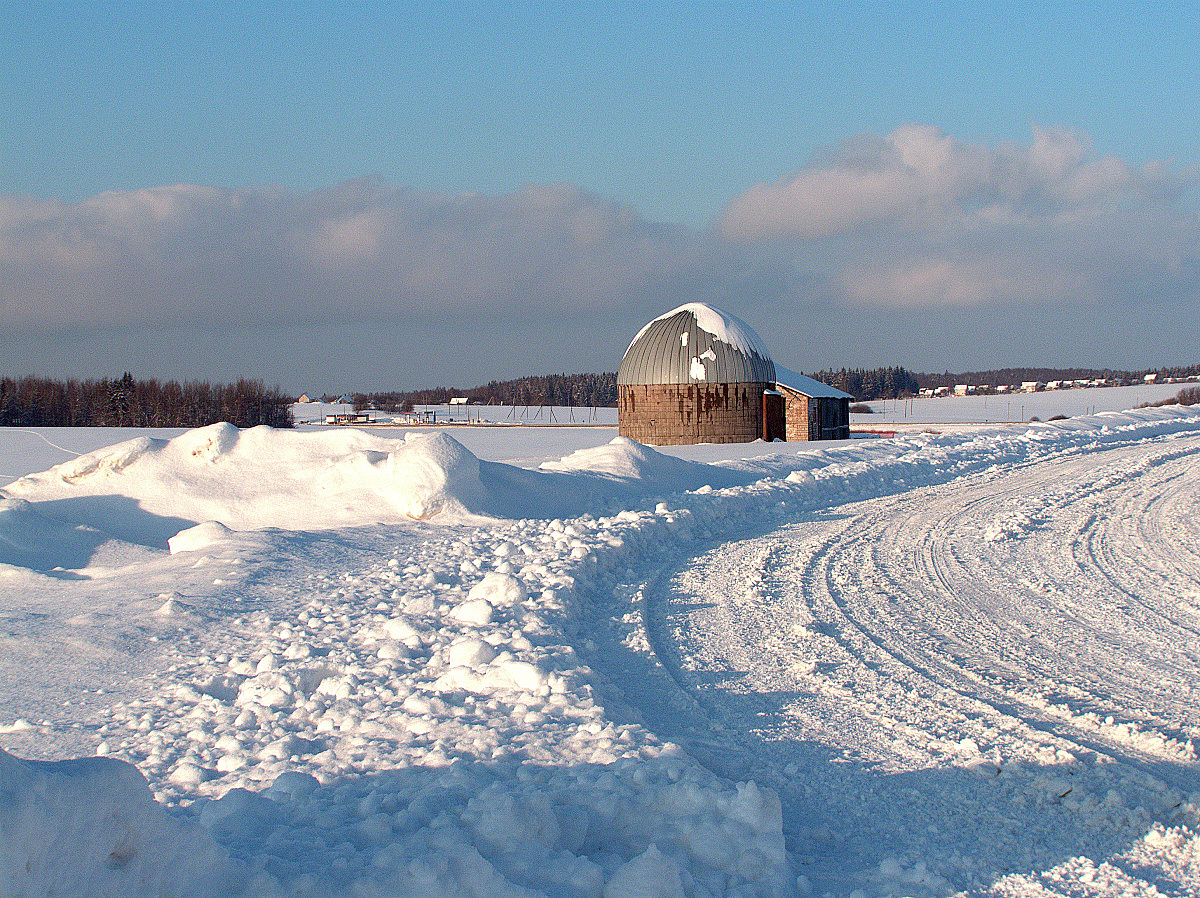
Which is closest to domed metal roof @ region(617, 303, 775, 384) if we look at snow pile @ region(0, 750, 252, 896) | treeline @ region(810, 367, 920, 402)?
snow pile @ region(0, 750, 252, 896)

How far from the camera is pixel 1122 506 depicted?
12.3 meters

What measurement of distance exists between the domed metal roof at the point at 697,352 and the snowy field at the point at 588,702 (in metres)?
19.1

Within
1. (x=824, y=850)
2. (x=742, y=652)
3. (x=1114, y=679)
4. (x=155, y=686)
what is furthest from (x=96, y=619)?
(x=1114, y=679)

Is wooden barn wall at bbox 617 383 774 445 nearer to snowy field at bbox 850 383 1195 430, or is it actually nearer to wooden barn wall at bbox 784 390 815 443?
wooden barn wall at bbox 784 390 815 443

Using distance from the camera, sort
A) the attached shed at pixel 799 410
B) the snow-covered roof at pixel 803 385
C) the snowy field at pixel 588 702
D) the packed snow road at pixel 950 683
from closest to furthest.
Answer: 1. the snowy field at pixel 588 702
2. the packed snow road at pixel 950 683
3. the attached shed at pixel 799 410
4. the snow-covered roof at pixel 803 385

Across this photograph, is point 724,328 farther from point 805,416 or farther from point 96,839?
point 96,839

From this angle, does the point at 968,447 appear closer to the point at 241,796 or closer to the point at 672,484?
the point at 672,484

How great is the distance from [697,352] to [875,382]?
385 ft

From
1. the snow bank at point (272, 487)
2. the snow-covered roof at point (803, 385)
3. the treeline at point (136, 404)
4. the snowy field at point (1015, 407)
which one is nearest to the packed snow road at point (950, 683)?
the snow bank at point (272, 487)

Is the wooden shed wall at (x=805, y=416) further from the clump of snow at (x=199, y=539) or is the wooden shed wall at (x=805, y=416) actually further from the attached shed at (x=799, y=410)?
the clump of snow at (x=199, y=539)

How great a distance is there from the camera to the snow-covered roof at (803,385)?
108 ft

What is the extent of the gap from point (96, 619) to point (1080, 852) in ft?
21.0

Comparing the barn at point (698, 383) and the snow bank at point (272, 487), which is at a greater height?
the barn at point (698, 383)

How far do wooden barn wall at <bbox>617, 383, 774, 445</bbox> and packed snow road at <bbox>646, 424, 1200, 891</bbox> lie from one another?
64.8 feet
